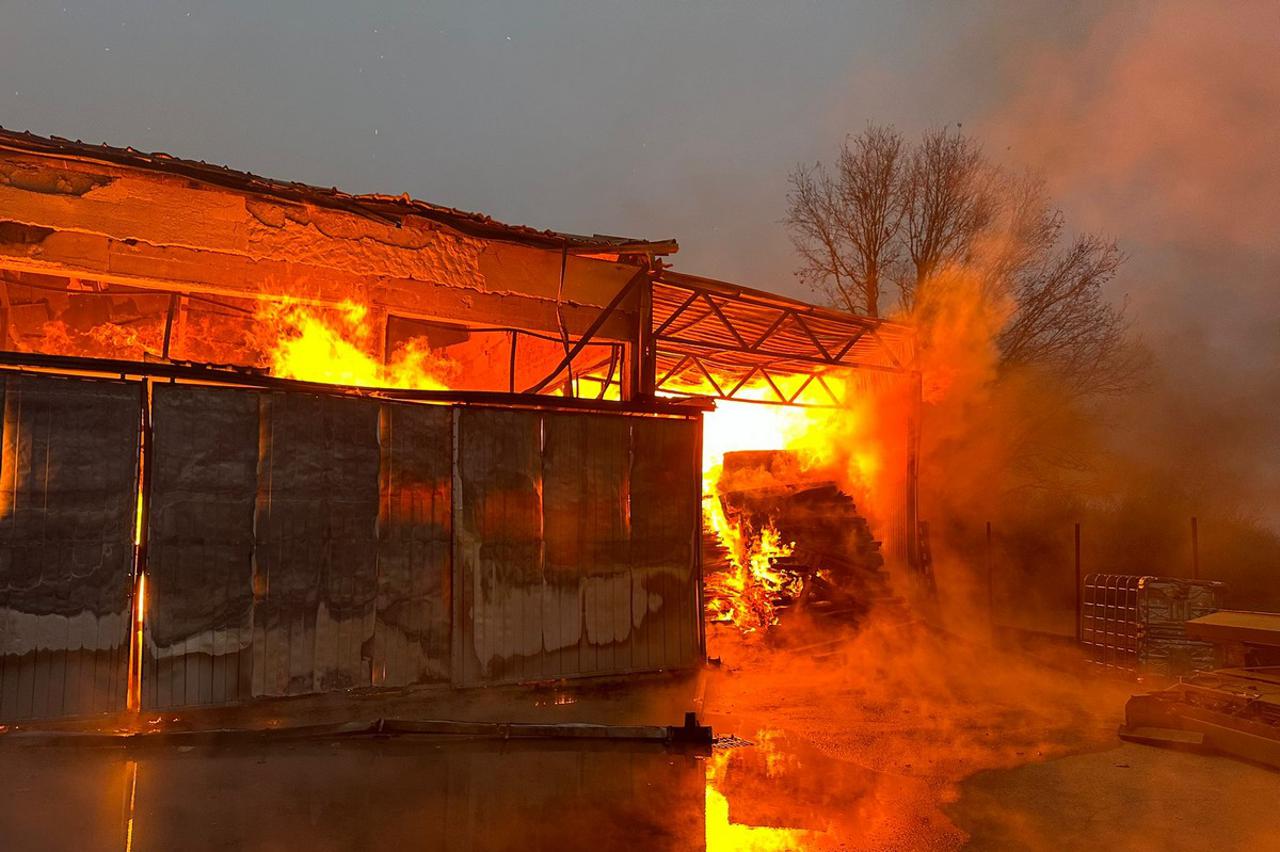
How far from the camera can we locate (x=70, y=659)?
6469 millimetres

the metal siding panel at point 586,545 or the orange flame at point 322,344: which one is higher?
the orange flame at point 322,344

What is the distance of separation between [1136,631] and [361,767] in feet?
36.1

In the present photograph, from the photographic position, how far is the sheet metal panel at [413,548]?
7.66 m

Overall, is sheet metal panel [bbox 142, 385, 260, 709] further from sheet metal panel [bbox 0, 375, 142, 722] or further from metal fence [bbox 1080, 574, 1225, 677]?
metal fence [bbox 1080, 574, 1225, 677]

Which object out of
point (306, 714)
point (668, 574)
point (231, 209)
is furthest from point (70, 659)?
point (668, 574)

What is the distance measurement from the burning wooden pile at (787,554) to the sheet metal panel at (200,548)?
7902 millimetres

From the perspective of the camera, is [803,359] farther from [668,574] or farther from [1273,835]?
[1273,835]

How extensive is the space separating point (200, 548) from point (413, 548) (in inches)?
74.8

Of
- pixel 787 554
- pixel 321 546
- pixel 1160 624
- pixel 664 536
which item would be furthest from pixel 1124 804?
pixel 787 554

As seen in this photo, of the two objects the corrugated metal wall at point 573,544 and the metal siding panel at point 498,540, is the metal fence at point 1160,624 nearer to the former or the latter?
the corrugated metal wall at point 573,544

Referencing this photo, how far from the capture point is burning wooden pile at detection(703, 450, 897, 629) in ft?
43.8

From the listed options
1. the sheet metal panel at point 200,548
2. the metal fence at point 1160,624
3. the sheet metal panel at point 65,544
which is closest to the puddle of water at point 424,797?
the sheet metal panel at point 65,544

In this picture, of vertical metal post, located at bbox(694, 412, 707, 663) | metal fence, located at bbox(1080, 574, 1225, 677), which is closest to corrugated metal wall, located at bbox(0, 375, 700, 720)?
vertical metal post, located at bbox(694, 412, 707, 663)

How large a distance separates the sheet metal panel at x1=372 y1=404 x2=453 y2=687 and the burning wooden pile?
20.4 feet
